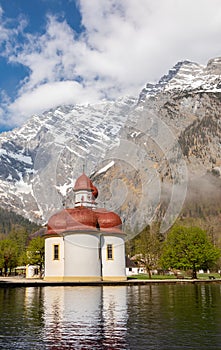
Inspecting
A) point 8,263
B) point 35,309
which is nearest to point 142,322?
point 35,309

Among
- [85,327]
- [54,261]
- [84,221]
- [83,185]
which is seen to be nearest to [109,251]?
[84,221]

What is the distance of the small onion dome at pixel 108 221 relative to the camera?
57.9m

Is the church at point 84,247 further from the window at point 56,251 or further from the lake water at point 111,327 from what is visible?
the lake water at point 111,327

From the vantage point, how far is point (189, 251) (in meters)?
61.1

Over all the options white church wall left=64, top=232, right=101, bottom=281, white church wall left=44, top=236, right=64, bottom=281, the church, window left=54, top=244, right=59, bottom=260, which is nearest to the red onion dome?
the church

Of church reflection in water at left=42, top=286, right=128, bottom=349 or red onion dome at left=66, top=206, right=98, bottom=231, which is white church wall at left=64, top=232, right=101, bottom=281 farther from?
church reflection in water at left=42, top=286, right=128, bottom=349

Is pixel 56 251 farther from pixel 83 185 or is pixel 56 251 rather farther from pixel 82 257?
pixel 83 185

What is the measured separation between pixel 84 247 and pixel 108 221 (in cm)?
530

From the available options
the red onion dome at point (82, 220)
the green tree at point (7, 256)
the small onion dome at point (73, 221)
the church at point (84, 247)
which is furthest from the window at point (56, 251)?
the green tree at point (7, 256)

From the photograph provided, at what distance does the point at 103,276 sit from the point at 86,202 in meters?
12.2

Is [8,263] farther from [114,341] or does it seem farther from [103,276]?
[114,341]

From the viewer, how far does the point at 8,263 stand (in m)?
84.9

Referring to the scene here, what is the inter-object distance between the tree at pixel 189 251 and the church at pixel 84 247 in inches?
329

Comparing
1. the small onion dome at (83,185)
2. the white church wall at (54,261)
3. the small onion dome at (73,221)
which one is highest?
the small onion dome at (83,185)
